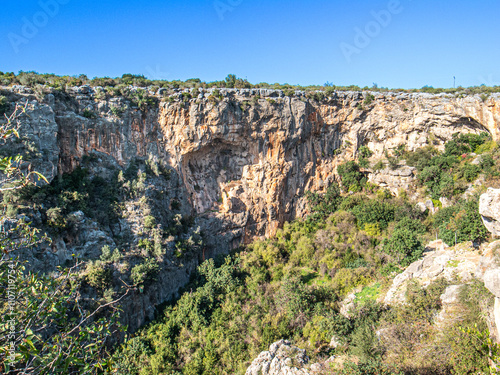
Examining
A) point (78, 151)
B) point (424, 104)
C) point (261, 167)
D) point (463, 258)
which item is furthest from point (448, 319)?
point (78, 151)

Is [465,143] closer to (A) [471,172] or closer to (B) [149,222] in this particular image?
(A) [471,172]

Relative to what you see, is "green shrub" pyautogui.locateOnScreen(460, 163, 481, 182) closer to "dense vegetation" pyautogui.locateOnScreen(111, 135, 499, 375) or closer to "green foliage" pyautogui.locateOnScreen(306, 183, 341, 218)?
"dense vegetation" pyautogui.locateOnScreen(111, 135, 499, 375)

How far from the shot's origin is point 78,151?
65.7 ft

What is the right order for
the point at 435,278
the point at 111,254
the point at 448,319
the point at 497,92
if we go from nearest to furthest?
the point at 448,319 < the point at 435,278 < the point at 111,254 < the point at 497,92

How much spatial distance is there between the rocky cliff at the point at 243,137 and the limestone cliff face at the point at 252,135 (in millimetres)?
76

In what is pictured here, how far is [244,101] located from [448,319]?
1851 cm

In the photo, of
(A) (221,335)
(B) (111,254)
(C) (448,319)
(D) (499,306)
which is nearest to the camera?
(D) (499,306)

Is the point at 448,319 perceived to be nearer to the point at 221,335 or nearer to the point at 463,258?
the point at 463,258

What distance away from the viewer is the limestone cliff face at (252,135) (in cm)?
2106

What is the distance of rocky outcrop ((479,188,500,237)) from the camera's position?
9.59 m

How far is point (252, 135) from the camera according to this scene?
24.2 metres

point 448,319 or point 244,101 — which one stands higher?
Answer: point 244,101

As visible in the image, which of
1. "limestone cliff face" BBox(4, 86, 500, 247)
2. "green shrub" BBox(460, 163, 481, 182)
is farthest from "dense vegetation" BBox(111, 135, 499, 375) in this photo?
"limestone cliff face" BBox(4, 86, 500, 247)

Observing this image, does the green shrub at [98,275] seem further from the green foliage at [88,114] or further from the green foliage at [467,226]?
the green foliage at [467,226]
